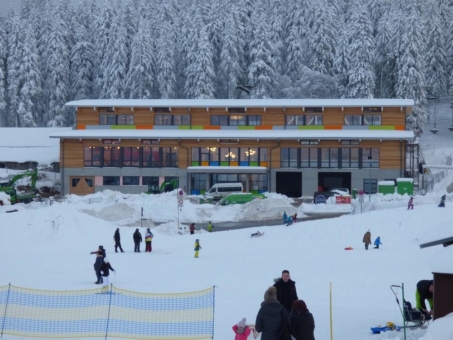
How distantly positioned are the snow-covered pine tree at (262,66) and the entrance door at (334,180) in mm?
20577

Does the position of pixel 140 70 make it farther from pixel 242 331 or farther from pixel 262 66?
pixel 242 331

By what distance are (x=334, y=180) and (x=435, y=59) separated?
29.8 m

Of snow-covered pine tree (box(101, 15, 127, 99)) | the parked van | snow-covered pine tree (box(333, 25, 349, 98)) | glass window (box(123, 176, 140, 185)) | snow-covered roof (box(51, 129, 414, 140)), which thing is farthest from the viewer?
snow-covered pine tree (box(101, 15, 127, 99))

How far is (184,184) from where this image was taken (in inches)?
2185

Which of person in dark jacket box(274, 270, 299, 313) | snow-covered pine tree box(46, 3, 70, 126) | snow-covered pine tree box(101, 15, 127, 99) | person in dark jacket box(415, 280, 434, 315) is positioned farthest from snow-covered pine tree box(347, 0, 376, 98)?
person in dark jacket box(274, 270, 299, 313)

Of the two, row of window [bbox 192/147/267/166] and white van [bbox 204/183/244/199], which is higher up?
row of window [bbox 192/147/267/166]

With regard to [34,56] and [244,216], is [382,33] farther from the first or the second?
[244,216]

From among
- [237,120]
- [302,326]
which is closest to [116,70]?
[237,120]

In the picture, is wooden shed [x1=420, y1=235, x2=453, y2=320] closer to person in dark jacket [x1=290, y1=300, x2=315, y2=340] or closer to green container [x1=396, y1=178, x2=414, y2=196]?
person in dark jacket [x1=290, y1=300, x2=315, y2=340]

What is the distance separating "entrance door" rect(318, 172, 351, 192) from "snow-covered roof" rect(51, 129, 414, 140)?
297 centimetres

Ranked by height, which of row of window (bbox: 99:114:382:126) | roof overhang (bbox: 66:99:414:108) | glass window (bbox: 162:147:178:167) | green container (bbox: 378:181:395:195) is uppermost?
roof overhang (bbox: 66:99:414:108)

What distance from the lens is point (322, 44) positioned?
255ft

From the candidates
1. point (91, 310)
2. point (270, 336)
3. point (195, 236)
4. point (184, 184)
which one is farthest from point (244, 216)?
point (270, 336)

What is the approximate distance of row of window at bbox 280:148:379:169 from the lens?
54.3 meters
